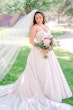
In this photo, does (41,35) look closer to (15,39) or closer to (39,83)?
(15,39)

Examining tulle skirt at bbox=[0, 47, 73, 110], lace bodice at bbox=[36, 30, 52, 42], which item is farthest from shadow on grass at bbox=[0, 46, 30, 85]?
lace bodice at bbox=[36, 30, 52, 42]


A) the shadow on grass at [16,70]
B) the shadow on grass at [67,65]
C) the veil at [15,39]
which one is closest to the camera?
the veil at [15,39]

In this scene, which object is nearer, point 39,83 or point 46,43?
point 46,43

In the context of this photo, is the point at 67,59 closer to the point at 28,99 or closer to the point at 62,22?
the point at 28,99

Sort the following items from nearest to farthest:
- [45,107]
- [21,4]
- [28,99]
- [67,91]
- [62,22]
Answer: [45,107], [28,99], [67,91], [21,4], [62,22]

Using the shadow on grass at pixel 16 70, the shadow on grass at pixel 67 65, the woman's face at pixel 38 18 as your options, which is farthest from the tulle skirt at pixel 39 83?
the shadow on grass at pixel 16 70

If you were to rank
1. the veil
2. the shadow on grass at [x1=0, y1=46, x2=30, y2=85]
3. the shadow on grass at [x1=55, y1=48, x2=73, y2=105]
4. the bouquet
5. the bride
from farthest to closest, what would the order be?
the shadow on grass at [x1=0, y1=46, x2=30, y2=85], the shadow on grass at [x1=55, y1=48, x2=73, y2=105], the veil, the bride, the bouquet

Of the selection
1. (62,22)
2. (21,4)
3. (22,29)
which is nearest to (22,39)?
(22,29)

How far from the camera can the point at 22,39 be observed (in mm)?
5000

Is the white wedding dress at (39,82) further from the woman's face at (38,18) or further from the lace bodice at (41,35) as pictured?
the woman's face at (38,18)

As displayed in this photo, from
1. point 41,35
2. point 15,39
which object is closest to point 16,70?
point 15,39

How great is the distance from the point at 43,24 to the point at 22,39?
20.1 inches

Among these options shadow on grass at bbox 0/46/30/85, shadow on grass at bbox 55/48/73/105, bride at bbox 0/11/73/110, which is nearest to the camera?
bride at bbox 0/11/73/110

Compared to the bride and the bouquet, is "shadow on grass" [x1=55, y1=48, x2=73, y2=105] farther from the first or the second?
the bouquet
